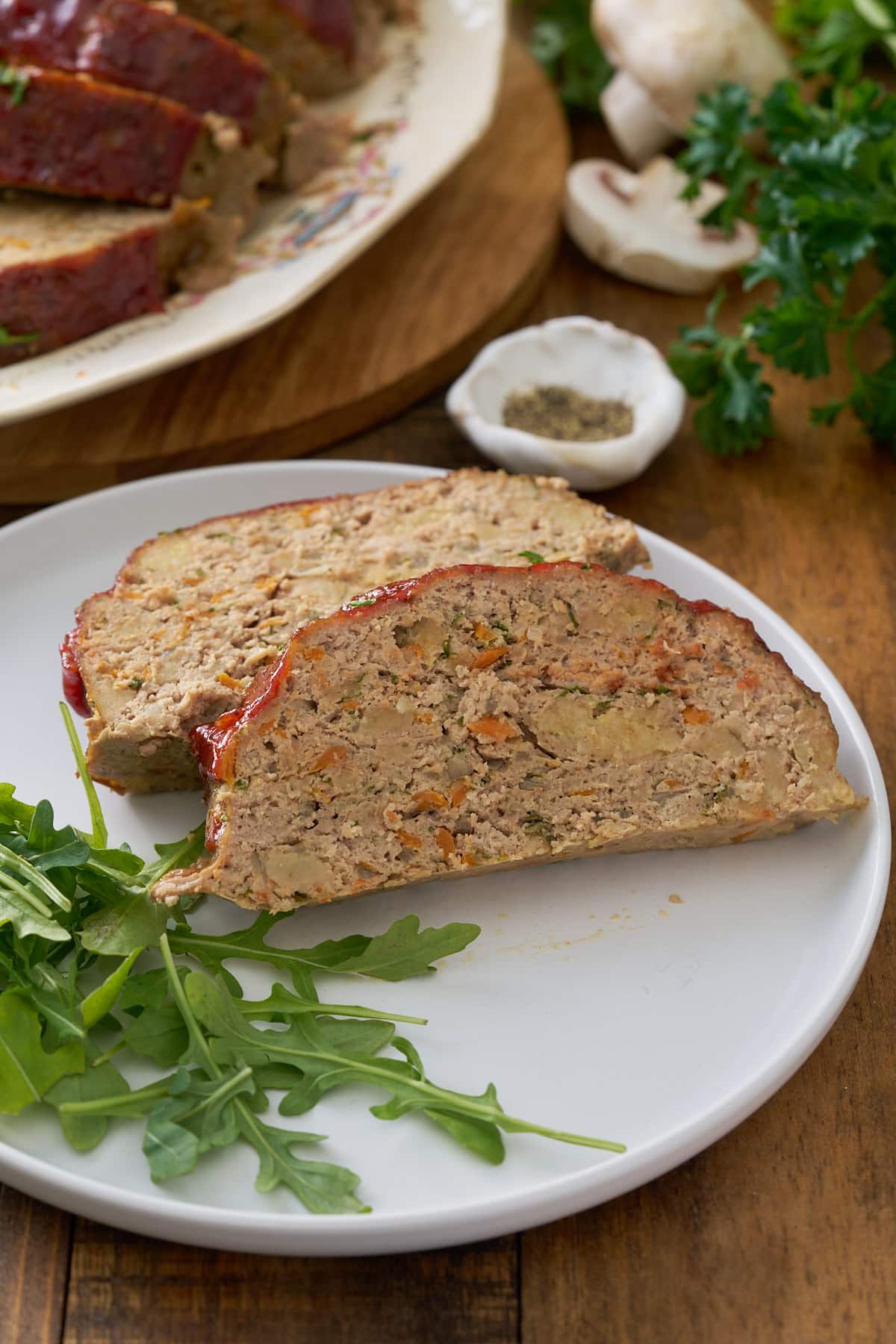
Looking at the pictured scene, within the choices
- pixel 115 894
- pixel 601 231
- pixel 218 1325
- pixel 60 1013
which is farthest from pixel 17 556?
pixel 601 231

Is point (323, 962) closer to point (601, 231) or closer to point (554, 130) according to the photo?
point (601, 231)

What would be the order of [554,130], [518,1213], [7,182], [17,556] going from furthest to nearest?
[554,130] → [7,182] → [17,556] → [518,1213]

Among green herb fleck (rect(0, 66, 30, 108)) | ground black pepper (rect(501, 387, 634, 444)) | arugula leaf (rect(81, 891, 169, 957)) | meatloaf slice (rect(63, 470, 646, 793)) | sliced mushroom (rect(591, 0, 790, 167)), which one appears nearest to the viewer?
arugula leaf (rect(81, 891, 169, 957))

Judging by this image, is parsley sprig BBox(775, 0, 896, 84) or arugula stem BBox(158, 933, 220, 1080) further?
parsley sprig BBox(775, 0, 896, 84)

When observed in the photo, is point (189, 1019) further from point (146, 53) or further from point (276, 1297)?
point (146, 53)

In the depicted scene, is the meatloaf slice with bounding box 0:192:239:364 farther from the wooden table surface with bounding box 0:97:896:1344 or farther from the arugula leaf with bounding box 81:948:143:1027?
the wooden table surface with bounding box 0:97:896:1344

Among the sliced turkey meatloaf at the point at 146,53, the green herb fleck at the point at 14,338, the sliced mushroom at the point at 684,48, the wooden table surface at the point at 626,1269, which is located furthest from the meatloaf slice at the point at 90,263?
the wooden table surface at the point at 626,1269

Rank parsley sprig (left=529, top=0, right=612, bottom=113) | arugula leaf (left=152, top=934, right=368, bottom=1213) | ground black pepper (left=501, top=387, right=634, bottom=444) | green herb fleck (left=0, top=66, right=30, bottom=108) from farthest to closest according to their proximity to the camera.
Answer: parsley sprig (left=529, top=0, right=612, bottom=113) → ground black pepper (left=501, top=387, right=634, bottom=444) → green herb fleck (left=0, top=66, right=30, bottom=108) → arugula leaf (left=152, top=934, right=368, bottom=1213)

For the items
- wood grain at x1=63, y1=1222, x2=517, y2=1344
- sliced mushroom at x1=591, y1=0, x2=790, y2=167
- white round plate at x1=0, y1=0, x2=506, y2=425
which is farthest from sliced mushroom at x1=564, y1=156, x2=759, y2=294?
wood grain at x1=63, y1=1222, x2=517, y2=1344
